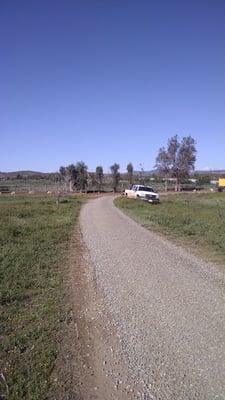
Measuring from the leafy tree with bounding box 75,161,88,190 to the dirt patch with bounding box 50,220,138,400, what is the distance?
78.7 meters

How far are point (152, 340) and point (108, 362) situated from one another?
82 centimetres

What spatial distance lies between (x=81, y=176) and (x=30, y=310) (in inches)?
3172

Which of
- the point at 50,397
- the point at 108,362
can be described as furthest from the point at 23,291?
the point at 50,397

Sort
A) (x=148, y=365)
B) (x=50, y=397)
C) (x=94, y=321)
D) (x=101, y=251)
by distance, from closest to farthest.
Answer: (x=50, y=397) → (x=148, y=365) → (x=94, y=321) → (x=101, y=251)

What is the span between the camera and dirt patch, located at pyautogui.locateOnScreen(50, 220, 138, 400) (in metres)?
4.98

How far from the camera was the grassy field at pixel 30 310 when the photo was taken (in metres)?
5.30

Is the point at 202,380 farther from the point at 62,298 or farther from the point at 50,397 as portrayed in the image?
the point at 62,298

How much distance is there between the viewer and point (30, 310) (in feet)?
26.6

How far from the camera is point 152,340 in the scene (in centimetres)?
627

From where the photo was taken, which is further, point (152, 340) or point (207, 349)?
point (152, 340)

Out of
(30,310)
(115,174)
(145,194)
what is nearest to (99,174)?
(115,174)

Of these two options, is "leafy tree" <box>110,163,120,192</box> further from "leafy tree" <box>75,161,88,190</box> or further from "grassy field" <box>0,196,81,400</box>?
"grassy field" <box>0,196,81,400</box>

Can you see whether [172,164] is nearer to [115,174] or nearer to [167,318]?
[115,174]

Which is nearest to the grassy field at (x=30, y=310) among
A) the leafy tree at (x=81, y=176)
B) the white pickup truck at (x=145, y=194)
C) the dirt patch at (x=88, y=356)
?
the dirt patch at (x=88, y=356)
